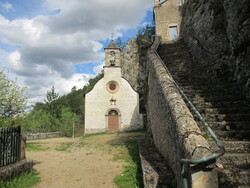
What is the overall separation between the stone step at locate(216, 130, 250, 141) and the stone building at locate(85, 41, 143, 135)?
1511 cm

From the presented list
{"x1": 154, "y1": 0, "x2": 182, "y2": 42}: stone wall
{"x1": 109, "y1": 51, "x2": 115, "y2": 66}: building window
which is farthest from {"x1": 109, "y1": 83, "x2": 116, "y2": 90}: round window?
{"x1": 154, "y1": 0, "x2": 182, "y2": 42}: stone wall

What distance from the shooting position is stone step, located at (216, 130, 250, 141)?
11.5 feet

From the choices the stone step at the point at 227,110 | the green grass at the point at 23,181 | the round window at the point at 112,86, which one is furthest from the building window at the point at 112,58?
the stone step at the point at 227,110

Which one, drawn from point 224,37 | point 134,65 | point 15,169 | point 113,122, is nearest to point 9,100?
point 15,169

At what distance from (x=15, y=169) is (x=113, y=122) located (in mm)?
14182

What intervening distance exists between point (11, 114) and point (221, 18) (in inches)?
359

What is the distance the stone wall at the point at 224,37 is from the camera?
4.87 metres

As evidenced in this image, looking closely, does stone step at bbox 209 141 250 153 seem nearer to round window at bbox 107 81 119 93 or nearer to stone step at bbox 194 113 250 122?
stone step at bbox 194 113 250 122

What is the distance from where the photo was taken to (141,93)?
71.6 feet

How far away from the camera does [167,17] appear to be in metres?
17.5

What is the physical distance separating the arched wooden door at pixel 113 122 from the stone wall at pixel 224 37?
36.6 feet

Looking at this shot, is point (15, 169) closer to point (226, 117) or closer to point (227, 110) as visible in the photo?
point (226, 117)

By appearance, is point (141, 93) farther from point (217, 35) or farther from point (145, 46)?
point (217, 35)

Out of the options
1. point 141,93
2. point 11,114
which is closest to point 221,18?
point 11,114
